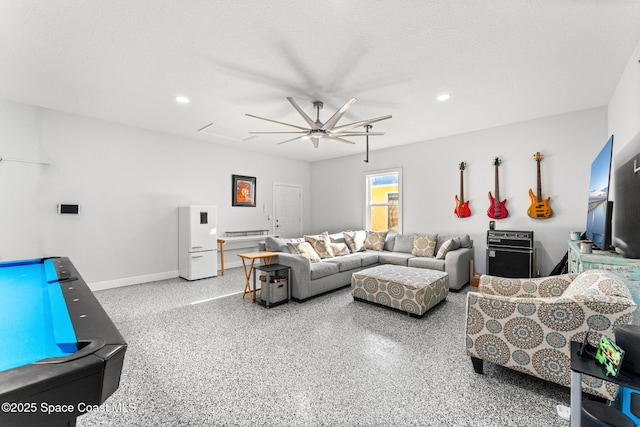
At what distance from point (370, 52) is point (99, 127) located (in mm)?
4427

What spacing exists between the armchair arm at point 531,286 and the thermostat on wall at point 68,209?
5541 mm

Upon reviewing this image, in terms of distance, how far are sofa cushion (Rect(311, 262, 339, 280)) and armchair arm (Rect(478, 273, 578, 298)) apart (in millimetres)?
2053

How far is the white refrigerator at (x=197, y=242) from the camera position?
5.02 metres

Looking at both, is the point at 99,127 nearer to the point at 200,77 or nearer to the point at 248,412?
the point at 200,77

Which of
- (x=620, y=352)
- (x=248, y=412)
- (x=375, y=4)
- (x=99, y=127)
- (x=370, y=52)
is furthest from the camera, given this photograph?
(x=99, y=127)

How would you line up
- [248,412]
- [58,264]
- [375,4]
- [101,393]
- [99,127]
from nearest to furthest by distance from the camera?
[101,393], [248,412], [375,4], [58,264], [99,127]

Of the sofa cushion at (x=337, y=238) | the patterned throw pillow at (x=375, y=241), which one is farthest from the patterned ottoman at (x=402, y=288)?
the patterned throw pillow at (x=375, y=241)

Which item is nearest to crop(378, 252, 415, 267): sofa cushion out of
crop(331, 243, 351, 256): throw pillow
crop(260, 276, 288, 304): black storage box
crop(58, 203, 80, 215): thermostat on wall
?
crop(331, 243, 351, 256): throw pillow

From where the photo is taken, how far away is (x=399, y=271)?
380 cm

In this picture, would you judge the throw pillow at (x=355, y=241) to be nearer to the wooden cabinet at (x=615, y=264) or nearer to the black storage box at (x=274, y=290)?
the black storage box at (x=274, y=290)

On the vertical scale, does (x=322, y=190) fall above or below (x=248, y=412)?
above

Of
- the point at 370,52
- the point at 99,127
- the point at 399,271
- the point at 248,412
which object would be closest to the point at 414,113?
the point at 370,52

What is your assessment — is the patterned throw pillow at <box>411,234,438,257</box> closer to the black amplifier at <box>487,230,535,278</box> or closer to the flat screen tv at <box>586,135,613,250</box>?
the black amplifier at <box>487,230,535,278</box>

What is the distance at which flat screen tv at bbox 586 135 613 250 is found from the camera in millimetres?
2424
